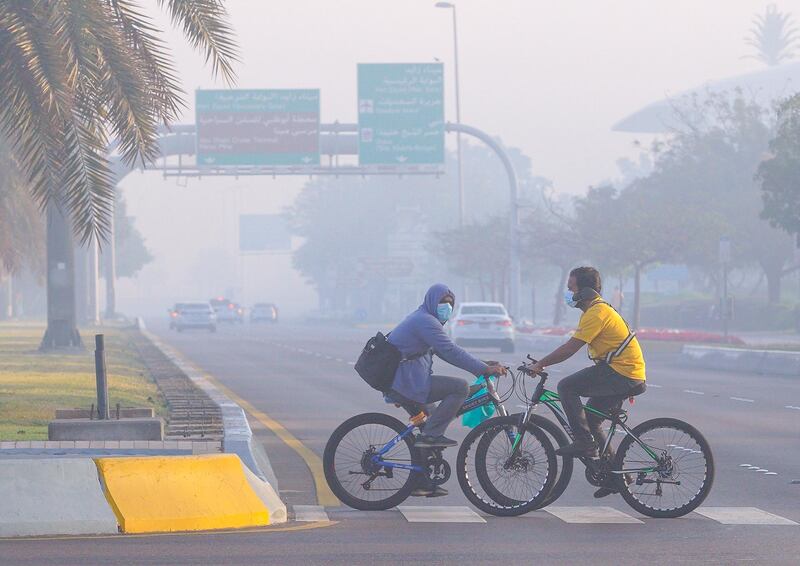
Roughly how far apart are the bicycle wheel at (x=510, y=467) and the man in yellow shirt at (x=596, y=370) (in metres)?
0.17

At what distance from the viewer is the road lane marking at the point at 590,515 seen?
10883mm

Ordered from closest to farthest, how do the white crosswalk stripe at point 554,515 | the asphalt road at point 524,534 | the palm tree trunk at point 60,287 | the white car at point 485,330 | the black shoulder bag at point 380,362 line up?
the asphalt road at point 524,534
the white crosswalk stripe at point 554,515
the black shoulder bag at point 380,362
the palm tree trunk at point 60,287
the white car at point 485,330

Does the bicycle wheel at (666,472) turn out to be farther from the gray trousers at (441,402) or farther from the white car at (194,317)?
the white car at (194,317)

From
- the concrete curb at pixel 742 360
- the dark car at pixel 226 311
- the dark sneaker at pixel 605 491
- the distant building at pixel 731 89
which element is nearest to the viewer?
the dark sneaker at pixel 605 491

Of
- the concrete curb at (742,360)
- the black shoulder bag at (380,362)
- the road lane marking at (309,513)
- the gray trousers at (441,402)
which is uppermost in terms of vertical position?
the black shoulder bag at (380,362)

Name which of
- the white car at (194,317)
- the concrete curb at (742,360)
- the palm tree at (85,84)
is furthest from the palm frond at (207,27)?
the white car at (194,317)

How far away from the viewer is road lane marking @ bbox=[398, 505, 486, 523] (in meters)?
10.9

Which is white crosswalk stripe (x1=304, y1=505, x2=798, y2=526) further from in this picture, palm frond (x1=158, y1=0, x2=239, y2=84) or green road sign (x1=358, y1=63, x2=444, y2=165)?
green road sign (x1=358, y1=63, x2=444, y2=165)

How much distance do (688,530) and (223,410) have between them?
894cm

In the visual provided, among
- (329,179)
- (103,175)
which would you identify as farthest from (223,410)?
(329,179)

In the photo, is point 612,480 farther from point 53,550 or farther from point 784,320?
point 784,320

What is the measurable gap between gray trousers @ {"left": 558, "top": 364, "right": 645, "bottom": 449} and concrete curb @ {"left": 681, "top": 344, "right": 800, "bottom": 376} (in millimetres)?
21919

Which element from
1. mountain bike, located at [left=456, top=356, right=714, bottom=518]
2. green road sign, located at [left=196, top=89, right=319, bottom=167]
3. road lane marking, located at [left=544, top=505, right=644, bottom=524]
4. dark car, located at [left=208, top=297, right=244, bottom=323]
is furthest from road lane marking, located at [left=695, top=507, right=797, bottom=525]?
dark car, located at [left=208, top=297, right=244, bottom=323]

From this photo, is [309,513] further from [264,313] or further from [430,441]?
[264,313]
